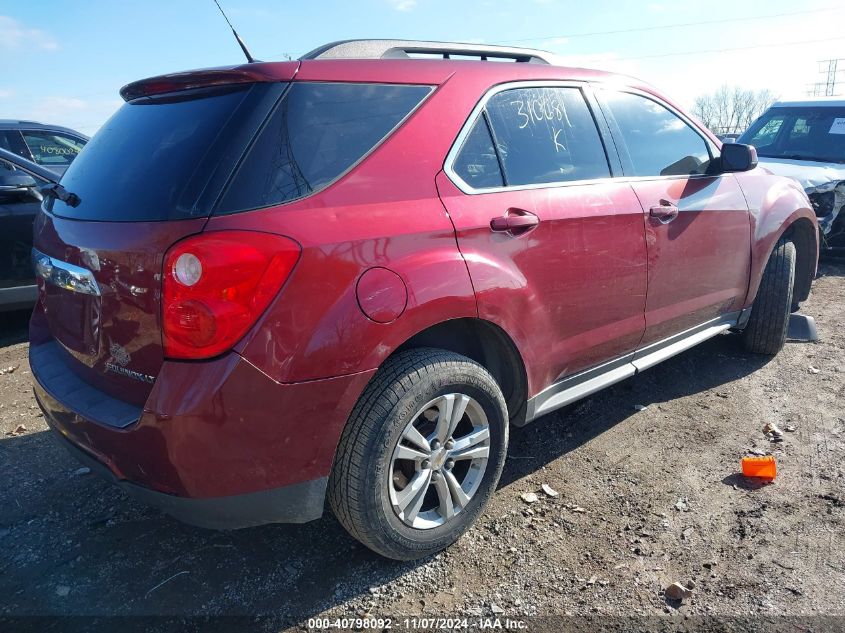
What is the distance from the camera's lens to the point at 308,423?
194 centimetres

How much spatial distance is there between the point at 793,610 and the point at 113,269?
255cm

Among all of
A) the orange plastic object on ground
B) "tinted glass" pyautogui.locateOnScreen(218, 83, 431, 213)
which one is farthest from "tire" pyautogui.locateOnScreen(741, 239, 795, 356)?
"tinted glass" pyautogui.locateOnScreen(218, 83, 431, 213)

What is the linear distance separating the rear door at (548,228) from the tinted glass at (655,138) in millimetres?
247

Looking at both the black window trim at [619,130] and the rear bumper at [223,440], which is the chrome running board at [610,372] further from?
the rear bumper at [223,440]

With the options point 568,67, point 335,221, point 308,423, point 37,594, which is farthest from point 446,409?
point 568,67

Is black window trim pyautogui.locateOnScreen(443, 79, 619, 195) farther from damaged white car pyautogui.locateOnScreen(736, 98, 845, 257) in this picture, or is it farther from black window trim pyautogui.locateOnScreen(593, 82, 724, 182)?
damaged white car pyautogui.locateOnScreen(736, 98, 845, 257)

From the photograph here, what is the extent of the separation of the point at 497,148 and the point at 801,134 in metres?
6.41

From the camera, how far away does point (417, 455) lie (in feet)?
7.31

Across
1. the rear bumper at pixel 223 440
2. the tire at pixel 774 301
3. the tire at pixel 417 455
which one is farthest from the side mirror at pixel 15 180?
the tire at pixel 774 301

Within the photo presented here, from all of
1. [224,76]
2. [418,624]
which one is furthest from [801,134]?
[418,624]

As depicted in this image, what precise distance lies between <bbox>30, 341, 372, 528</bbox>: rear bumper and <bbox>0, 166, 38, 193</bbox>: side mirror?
12.4ft

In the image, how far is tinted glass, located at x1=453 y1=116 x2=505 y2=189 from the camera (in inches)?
93.7

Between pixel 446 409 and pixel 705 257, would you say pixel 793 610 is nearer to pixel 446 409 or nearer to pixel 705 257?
pixel 446 409

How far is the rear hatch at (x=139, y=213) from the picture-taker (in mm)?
1890
